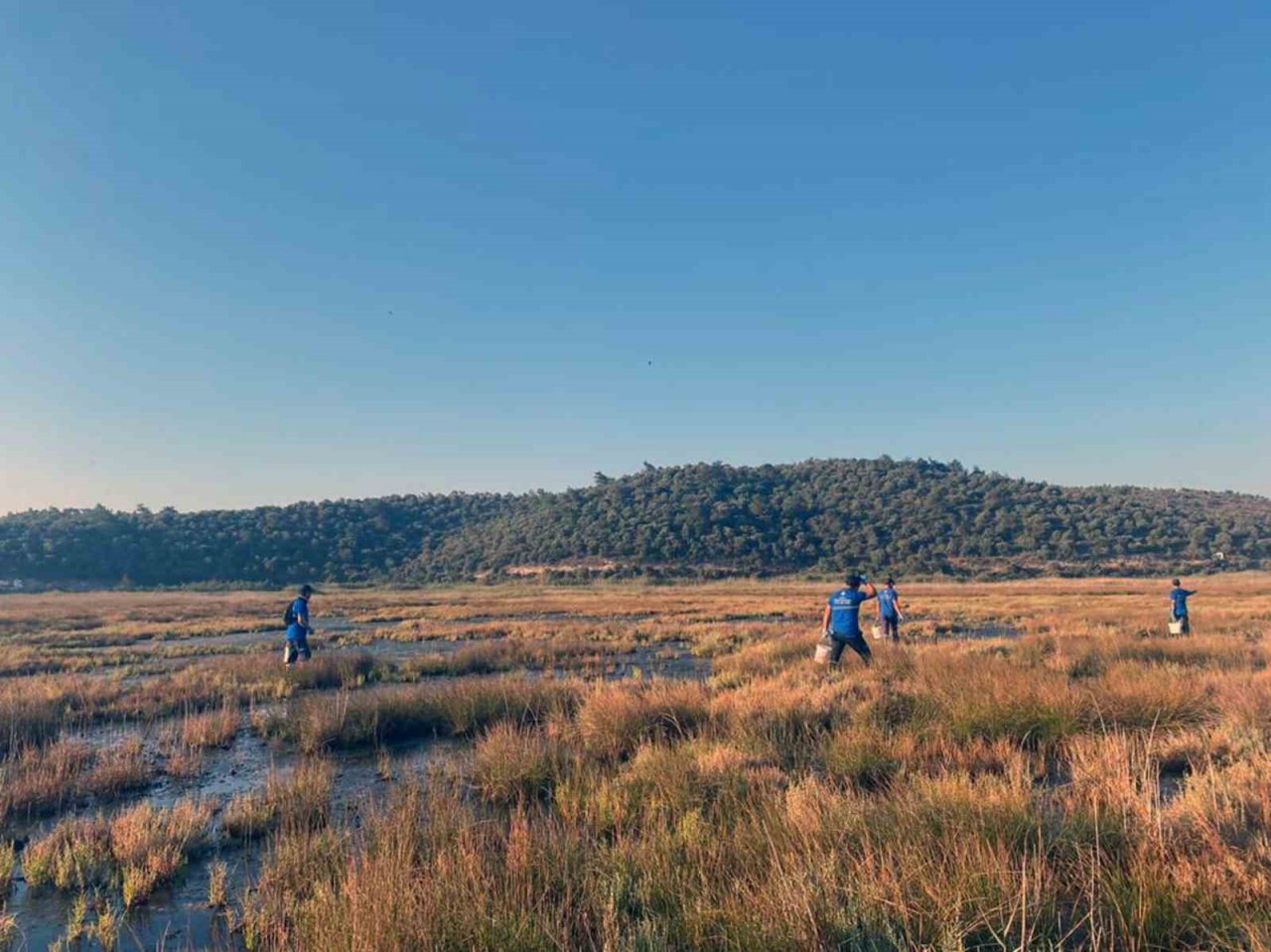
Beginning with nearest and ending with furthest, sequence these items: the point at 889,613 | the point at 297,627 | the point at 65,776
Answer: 1. the point at 65,776
2. the point at 297,627
3. the point at 889,613

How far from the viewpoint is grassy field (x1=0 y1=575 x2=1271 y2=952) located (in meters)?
3.63

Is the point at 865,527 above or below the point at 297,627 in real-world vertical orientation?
above

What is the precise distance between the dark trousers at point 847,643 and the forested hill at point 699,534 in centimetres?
6307

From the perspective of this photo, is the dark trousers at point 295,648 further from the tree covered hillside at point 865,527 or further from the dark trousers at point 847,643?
the tree covered hillside at point 865,527

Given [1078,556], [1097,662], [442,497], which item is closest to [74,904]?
[1097,662]

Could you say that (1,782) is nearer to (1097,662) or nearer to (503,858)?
(503,858)

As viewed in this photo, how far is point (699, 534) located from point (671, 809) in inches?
3110

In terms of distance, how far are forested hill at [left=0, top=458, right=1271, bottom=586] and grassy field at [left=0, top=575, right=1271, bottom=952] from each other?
6576 cm

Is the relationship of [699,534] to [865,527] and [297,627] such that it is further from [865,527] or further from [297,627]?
[297,627]

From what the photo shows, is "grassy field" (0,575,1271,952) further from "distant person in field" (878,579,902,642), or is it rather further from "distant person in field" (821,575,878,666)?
"distant person in field" (878,579,902,642)

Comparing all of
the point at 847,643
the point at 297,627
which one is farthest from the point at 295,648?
the point at 847,643

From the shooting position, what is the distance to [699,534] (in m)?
84.2

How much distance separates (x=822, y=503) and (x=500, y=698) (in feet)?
291

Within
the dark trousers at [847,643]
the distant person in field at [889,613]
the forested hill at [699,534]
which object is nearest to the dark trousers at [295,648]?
the dark trousers at [847,643]
